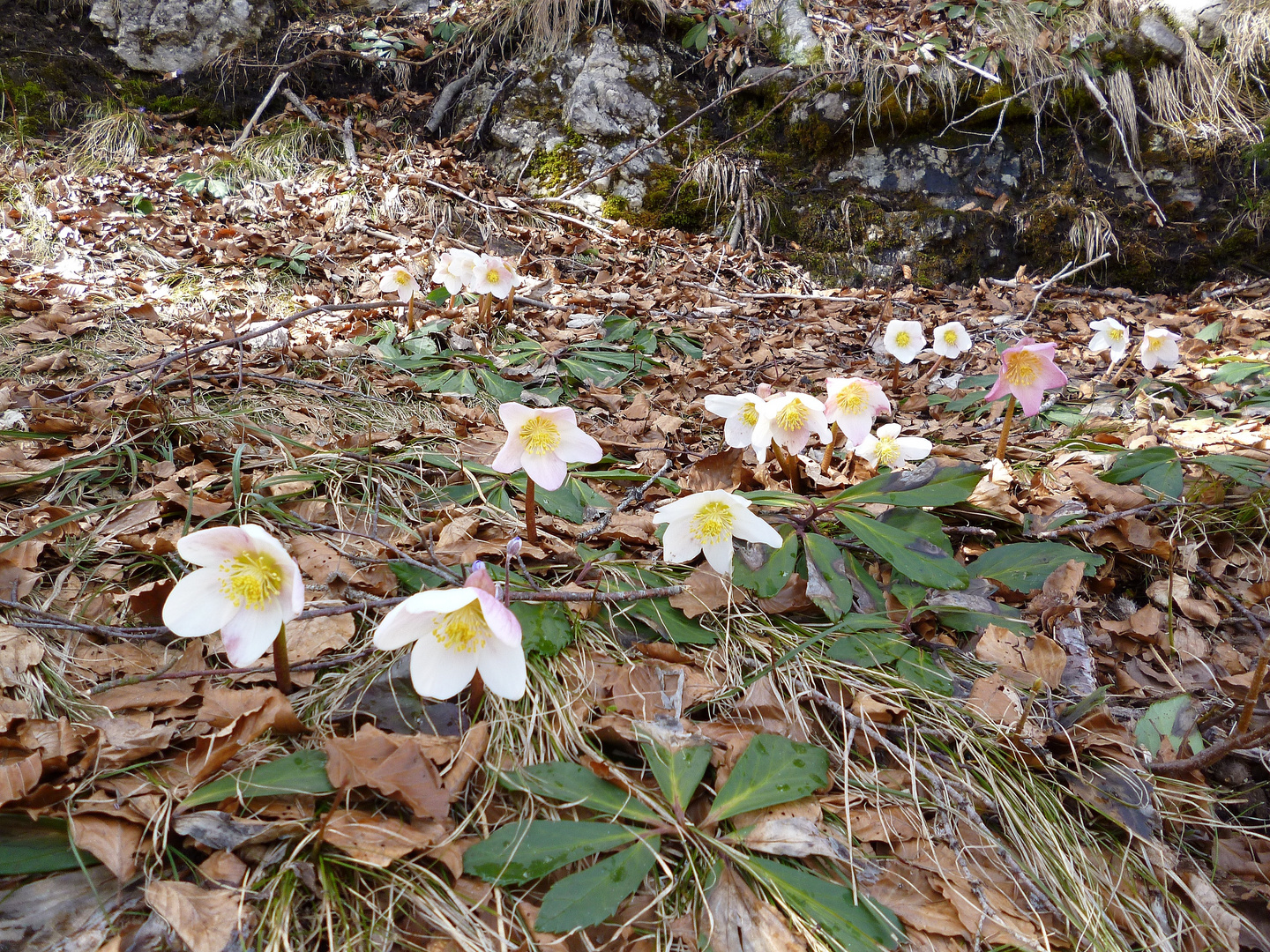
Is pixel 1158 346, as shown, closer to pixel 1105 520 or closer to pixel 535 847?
pixel 1105 520

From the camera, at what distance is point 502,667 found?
117 cm

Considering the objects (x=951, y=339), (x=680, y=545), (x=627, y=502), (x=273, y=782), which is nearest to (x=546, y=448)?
(x=680, y=545)

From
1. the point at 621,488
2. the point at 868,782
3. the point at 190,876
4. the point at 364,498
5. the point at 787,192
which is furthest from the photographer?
the point at 787,192

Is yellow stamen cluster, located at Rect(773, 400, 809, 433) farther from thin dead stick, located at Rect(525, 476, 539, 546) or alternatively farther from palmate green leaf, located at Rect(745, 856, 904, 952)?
palmate green leaf, located at Rect(745, 856, 904, 952)

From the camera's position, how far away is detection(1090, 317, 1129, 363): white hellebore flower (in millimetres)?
2967

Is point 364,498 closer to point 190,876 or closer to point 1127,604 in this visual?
point 190,876

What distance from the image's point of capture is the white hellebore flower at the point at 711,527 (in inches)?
59.6

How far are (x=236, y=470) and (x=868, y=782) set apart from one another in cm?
171

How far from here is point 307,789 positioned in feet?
3.47

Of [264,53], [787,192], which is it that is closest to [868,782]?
[787,192]

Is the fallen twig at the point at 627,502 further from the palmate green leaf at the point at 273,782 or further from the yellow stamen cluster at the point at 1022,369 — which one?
the yellow stamen cluster at the point at 1022,369

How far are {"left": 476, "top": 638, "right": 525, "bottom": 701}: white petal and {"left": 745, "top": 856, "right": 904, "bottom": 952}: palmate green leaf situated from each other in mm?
482

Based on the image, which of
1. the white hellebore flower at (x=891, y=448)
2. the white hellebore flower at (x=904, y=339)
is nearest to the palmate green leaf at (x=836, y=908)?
the white hellebore flower at (x=891, y=448)

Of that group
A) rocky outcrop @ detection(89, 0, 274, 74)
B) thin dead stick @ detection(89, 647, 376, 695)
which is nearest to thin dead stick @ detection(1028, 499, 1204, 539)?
thin dead stick @ detection(89, 647, 376, 695)
